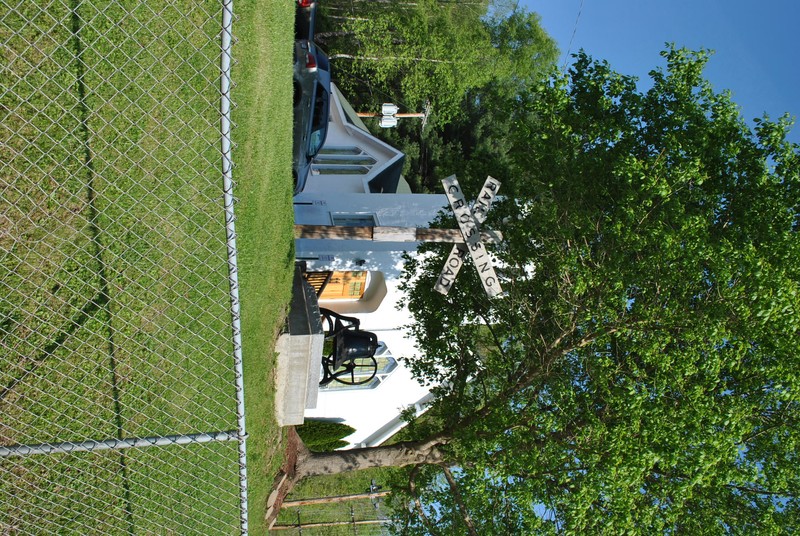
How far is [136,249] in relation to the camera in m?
6.66

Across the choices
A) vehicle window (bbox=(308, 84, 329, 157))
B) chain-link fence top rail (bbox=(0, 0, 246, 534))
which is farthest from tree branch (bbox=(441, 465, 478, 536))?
vehicle window (bbox=(308, 84, 329, 157))

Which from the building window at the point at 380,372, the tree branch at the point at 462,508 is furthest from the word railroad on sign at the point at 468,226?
the building window at the point at 380,372

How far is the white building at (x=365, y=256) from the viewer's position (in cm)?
1572

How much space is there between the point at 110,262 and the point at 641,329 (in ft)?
22.3

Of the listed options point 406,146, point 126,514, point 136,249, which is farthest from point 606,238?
point 406,146

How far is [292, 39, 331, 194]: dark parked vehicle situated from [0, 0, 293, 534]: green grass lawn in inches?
148

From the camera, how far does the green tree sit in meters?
7.96

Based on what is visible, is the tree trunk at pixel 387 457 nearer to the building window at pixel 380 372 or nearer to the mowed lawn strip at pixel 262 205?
the mowed lawn strip at pixel 262 205

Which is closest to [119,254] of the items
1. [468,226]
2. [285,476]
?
[468,226]

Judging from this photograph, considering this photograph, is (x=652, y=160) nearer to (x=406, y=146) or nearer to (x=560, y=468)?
(x=560, y=468)

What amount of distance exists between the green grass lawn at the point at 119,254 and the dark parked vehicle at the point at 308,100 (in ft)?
12.3

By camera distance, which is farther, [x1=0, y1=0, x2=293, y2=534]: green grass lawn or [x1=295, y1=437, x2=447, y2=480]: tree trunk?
[x1=295, y1=437, x2=447, y2=480]: tree trunk

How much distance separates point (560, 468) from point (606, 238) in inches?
135

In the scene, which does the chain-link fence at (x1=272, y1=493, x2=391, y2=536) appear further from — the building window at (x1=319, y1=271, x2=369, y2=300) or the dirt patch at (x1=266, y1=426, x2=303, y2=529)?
the dirt patch at (x1=266, y1=426, x2=303, y2=529)
